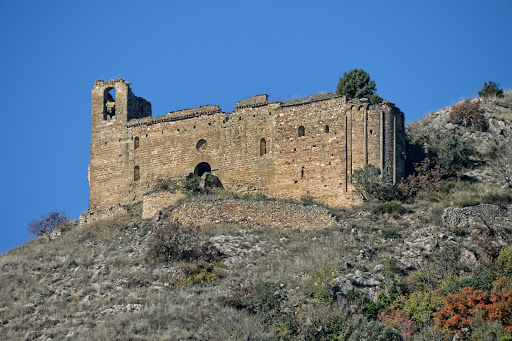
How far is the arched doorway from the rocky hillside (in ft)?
15.5

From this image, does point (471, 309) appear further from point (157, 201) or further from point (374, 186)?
point (157, 201)

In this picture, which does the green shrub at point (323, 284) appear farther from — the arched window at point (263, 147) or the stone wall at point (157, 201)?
the arched window at point (263, 147)

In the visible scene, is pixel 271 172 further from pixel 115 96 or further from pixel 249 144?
pixel 115 96

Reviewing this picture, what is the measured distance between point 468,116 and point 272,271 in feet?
63.2

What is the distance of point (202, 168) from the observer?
47406 mm

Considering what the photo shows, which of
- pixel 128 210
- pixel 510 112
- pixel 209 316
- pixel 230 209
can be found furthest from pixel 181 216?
pixel 510 112

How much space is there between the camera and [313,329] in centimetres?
2923

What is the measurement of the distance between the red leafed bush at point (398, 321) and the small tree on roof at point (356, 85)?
59.7 ft

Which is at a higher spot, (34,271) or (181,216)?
(181,216)

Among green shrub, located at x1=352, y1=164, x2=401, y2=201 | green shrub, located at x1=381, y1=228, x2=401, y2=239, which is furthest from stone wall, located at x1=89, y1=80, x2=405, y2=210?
green shrub, located at x1=381, y1=228, x2=401, y2=239

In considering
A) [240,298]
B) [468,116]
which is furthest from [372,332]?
[468,116]

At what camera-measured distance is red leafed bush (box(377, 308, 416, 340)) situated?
28781 millimetres

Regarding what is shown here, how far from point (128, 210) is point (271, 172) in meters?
7.77

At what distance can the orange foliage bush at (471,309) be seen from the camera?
27.6 m
